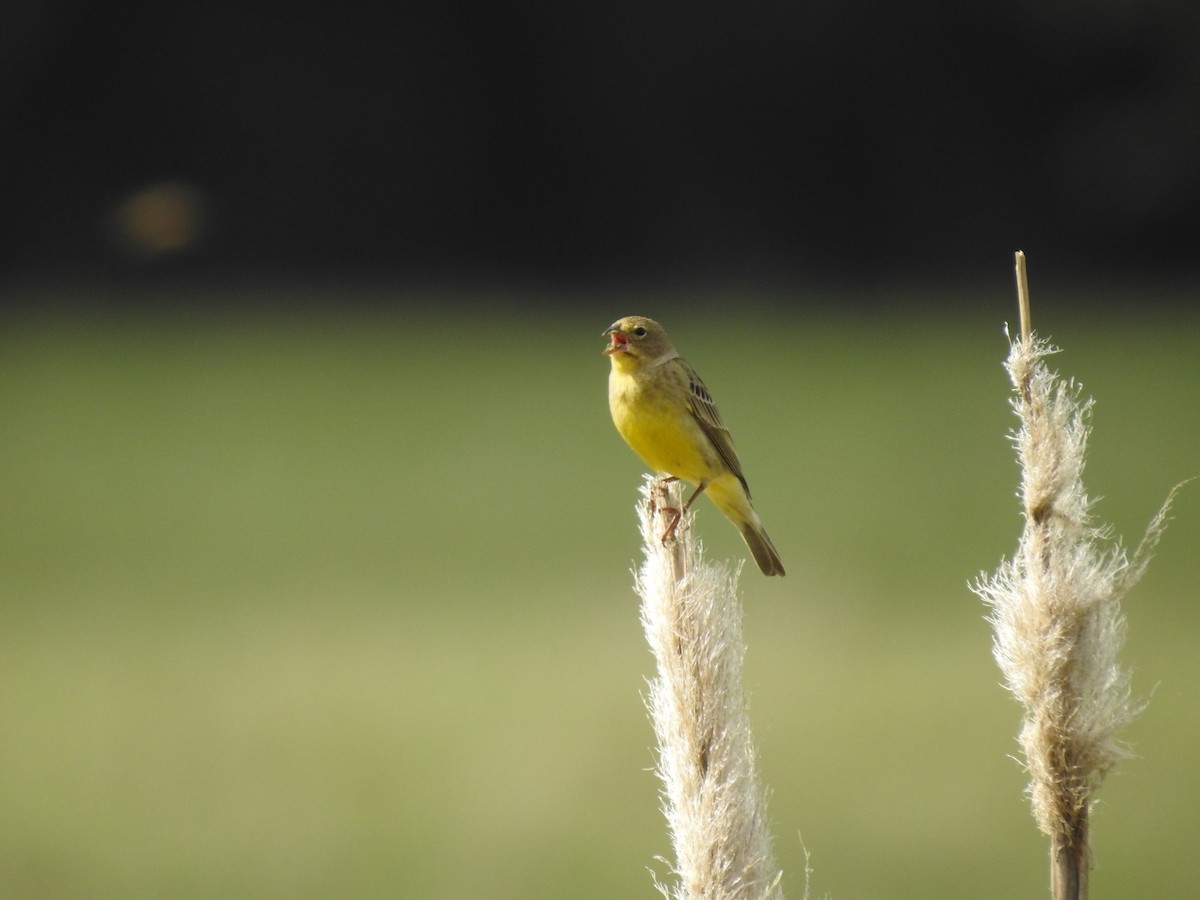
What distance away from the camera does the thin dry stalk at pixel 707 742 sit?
1.68 m

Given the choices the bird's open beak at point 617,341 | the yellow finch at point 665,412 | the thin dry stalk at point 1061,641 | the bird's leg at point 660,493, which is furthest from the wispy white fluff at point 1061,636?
the bird's open beak at point 617,341

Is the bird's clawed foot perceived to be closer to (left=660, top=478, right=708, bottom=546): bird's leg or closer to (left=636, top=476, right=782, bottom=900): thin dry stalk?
(left=660, top=478, right=708, bottom=546): bird's leg

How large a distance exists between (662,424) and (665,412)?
0.11 ft

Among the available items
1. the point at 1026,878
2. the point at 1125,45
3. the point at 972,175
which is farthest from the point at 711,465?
the point at 972,175

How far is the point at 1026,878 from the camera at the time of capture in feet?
24.6

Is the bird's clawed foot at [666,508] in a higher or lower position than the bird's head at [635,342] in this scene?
lower

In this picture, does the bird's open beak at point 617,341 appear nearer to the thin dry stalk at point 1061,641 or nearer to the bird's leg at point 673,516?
the bird's leg at point 673,516

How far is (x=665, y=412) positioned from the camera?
3.96 metres

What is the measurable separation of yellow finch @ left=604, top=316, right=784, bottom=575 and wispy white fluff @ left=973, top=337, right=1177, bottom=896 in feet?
7.12

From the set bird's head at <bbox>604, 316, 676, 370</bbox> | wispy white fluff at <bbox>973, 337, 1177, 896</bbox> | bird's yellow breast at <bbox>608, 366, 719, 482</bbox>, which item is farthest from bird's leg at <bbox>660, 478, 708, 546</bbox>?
wispy white fluff at <bbox>973, 337, 1177, 896</bbox>

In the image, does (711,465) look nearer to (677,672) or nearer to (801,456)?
(677,672)

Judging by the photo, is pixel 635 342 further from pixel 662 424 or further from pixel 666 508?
pixel 666 508

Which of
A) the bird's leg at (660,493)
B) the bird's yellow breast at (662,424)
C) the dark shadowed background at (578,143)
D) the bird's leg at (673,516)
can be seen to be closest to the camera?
the bird's leg at (673,516)

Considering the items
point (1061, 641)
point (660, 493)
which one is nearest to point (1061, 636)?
point (1061, 641)
